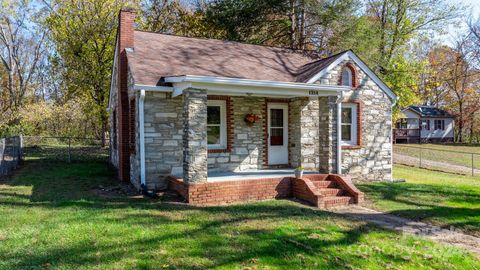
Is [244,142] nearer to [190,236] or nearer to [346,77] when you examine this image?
[346,77]

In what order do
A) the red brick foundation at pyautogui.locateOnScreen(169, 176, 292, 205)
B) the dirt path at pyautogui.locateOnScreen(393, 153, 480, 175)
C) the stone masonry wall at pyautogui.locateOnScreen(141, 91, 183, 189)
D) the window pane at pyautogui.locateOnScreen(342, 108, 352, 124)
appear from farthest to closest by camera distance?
1. the dirt path at pyautogui.locateOnScreen(393, 153, 480, 175)
2. the window pane at pyautogui.locateOnScreen(342, 108, 352, 124)
3. the stone masonry wall at pyautogui.locateOnScreen(141, 91, 183, 189)
4. the red brick foundation at pyautogui.locateOnScreen(169, 176, 292, 205)

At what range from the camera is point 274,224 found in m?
5.72

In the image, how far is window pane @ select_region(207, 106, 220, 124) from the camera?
9648mm

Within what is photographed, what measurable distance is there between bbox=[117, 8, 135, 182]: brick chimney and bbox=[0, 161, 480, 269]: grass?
133 inches

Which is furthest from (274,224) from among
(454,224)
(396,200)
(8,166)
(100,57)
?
(100,57)

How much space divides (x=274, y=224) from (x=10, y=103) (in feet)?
92.6

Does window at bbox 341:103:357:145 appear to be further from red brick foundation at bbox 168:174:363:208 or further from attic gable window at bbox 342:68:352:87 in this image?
Answer: red brick foundation at bbox 168:174:363:208

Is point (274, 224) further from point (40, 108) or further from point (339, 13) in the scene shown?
point (40, 108)

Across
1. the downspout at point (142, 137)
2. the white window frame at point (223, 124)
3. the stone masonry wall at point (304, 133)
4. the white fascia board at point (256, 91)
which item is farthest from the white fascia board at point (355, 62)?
the downspout at point (142, 137)

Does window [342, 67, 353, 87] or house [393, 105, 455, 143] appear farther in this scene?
house [393, 105, 455, 143]

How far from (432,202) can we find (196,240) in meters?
6.36

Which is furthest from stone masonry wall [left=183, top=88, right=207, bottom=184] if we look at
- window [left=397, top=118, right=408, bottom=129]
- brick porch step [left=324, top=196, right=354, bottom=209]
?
window [left=397, top=118, right=408, bottom=129]

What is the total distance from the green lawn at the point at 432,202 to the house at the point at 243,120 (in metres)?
0.85

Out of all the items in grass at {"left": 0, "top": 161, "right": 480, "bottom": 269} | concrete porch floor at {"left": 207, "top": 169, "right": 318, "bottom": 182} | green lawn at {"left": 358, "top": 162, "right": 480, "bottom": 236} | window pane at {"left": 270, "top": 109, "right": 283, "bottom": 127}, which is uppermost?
window pane at {"left": 270, "top": 109, "right": 283, "bottom": 127}
